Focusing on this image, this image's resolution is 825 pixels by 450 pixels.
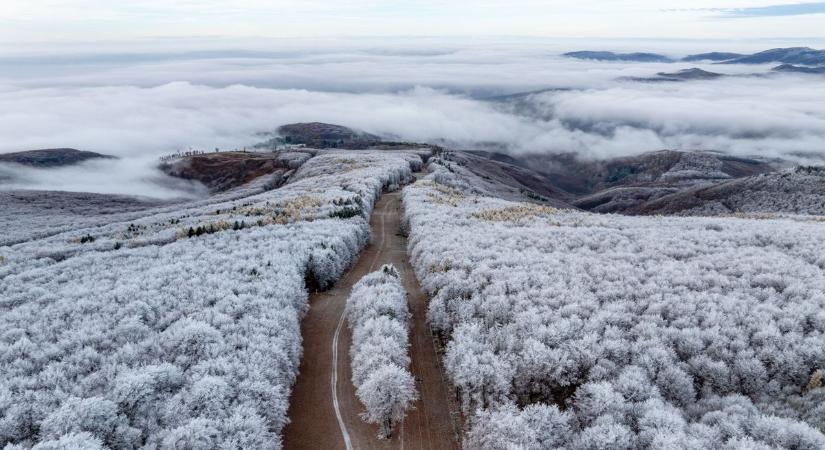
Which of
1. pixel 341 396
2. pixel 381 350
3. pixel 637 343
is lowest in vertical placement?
pixel 341 396

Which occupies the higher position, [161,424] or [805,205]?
[161,424]

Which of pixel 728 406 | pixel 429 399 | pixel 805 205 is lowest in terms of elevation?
pixel 805 205

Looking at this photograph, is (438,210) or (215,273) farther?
(438,210)

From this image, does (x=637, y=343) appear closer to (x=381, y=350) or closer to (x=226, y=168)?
(x=381, y=350)

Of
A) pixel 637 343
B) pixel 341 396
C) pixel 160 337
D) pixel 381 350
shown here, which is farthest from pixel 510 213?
pixel 160 337

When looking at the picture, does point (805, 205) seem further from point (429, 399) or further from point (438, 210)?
point (429, 399)

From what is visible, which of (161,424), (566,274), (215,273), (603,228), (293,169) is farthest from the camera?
(293,169)

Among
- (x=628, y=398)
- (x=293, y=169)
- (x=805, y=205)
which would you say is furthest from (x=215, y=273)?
(x=805, y=205)

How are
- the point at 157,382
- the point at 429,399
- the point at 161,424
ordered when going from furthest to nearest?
1. the point at 429,399
2. the point at 157,382
3. the point at 161,424
